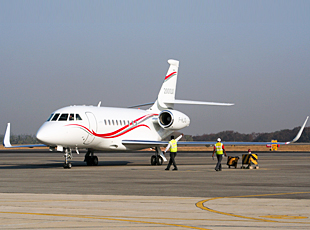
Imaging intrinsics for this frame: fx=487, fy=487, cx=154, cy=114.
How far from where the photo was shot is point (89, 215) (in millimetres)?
9648

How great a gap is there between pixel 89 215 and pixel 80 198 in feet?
10.2

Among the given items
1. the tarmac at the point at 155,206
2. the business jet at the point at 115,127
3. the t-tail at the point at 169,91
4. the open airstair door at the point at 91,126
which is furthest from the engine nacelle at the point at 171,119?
the tarmac at the point at 155,206

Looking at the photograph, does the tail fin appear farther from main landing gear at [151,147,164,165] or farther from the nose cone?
the nose cone

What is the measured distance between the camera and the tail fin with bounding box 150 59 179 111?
1470 inches

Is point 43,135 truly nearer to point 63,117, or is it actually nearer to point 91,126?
point 63,117

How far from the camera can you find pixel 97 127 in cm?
3003

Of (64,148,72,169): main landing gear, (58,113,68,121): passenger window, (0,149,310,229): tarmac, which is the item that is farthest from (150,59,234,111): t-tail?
(0,149,310,229): tarmac

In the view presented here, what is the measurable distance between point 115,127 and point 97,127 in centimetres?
196

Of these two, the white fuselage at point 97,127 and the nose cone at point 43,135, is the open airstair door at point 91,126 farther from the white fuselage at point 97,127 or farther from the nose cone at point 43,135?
the nose cone at point 43,135

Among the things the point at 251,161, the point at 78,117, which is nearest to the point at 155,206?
the point at 251,161

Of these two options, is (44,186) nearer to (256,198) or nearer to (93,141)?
(256,198)

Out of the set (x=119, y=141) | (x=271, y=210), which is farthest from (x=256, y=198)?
(x=119, y=141)

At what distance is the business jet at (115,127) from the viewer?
1094 inches

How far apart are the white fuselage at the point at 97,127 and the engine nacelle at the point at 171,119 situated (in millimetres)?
837
